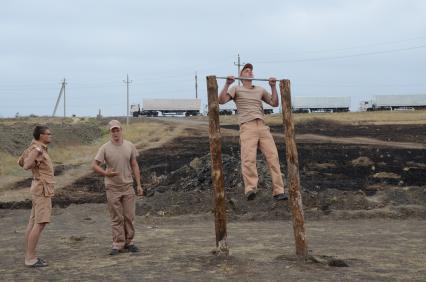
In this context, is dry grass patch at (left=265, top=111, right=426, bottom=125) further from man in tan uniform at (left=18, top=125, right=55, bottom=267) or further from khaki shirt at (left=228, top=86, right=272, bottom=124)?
man in tan uniform at (left=18, top=125, right=55, bottom=267)

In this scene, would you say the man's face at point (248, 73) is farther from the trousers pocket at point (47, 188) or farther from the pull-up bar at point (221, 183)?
the trousers pocket at point (47, 188)

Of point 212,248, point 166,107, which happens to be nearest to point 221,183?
point 212,248

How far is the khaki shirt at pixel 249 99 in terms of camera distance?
863 cm

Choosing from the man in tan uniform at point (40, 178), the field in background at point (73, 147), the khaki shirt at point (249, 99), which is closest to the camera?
the man in tan uniform at point (40, 178)

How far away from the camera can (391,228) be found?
12.9m

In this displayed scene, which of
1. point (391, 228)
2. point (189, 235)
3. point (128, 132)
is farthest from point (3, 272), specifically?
point (128, 132)

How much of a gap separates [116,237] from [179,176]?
33.9ft

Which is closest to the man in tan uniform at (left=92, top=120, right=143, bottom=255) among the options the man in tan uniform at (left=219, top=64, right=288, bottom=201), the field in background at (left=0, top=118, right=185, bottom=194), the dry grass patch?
the man in tan uniform at (left=219, top=64, right=288, bottom=201)

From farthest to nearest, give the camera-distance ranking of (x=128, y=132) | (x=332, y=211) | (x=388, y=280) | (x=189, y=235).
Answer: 1. (x=128, y=132)
2. (x=332, y=211)
3. (x=189, y=235)
4. (x=388, y=280)

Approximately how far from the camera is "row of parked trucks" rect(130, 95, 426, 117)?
8844 cm

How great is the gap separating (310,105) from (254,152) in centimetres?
8305

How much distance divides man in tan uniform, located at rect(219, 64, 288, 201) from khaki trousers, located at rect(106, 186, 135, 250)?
1881mm

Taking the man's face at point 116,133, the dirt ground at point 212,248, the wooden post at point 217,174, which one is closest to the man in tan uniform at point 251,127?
the wooden post at point 217,174

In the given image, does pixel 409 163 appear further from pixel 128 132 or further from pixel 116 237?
pixel 128 132
